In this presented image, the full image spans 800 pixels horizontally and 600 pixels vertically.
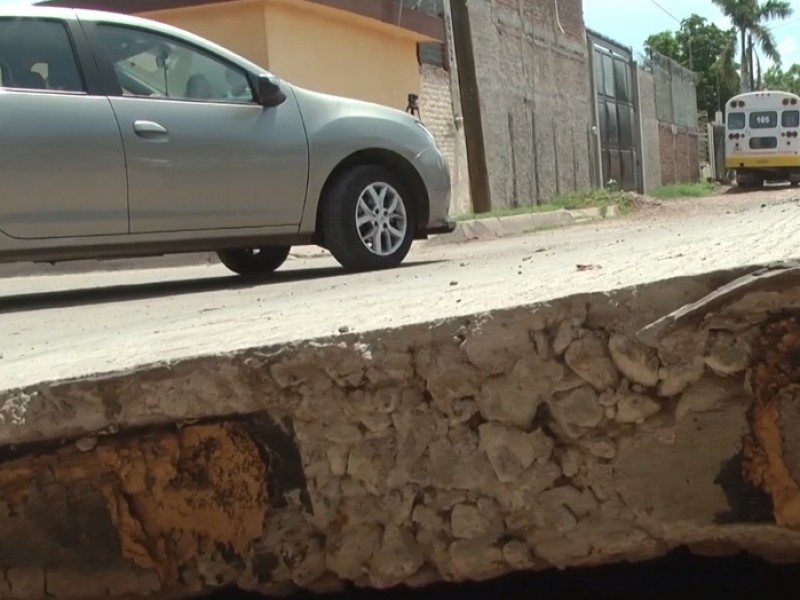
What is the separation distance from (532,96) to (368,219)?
53.0 ft

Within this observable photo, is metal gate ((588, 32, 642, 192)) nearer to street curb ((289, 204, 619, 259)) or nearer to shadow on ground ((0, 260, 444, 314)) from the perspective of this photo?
street curb ((289, 204, 619, 259))

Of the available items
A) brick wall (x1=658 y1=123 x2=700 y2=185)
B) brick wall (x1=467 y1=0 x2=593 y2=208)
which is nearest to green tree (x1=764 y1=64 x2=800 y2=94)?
brick wall (x1=658 y1=123 x2=700 y2=185)

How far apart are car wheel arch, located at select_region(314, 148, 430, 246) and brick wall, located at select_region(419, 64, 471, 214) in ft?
32.5

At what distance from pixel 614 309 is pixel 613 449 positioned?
26 centimetres

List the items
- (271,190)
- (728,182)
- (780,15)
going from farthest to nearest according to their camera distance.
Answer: (780,15)
(728,182)
(271,190)

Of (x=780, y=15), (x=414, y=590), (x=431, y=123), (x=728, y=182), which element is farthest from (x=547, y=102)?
(x=780, y=15)

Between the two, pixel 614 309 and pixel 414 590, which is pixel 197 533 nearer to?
pixel 414 590

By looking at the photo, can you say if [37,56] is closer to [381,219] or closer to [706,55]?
[381,219]

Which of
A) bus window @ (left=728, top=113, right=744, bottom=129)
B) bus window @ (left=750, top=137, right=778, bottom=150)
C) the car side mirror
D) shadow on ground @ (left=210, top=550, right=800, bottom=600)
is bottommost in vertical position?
shadow on ground @ (left=210, top=550, right=800, bottom=600)

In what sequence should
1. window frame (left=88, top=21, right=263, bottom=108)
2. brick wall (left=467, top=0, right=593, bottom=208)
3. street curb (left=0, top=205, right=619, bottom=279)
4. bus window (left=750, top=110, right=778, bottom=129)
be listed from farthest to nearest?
1. bus window (left=750, top=110, right=778, bottom=129)
2. brick wall (left=467, top=0, right=593, bottom=208)
3. street curb (left=0, top=205, right=619, bottom=279)
4. window frame (left=88, top=21, right=263, bottom=108)

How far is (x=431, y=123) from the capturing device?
53.5 feet

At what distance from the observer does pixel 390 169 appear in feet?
20.1

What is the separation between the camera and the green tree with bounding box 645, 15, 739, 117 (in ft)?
151

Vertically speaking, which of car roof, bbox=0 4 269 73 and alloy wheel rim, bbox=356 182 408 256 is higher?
car roof, bbox=0 4 269 73
